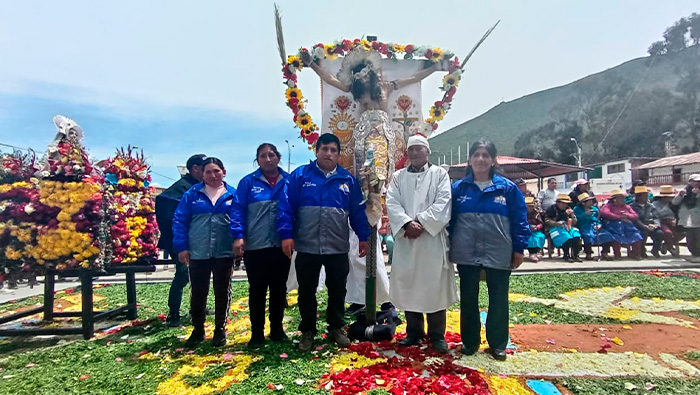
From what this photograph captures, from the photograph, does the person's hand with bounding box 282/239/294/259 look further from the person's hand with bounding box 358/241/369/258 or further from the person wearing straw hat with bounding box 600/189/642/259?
the person wearing straw hat with bounding box 600/189/642/259

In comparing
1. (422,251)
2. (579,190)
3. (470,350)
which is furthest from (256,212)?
(579,190)

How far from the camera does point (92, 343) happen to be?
13.7ft

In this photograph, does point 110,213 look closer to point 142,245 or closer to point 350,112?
point 142,245

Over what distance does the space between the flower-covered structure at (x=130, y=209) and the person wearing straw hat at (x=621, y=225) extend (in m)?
10.1

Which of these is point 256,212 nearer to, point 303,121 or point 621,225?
point 303,121

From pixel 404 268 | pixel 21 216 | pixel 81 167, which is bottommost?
pixel 404 268

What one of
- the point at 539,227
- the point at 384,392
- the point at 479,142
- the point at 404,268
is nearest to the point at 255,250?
the point at 404,268

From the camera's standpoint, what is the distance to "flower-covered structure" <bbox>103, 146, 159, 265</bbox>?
15.1ft

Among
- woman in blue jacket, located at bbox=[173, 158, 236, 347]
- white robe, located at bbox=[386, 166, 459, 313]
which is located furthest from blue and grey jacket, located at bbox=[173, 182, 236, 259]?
white robe, located at bbox=[386, 166, 459, 313]

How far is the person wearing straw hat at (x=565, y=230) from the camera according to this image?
31.2 ft

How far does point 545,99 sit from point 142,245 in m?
109

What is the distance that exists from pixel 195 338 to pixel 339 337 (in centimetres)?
144

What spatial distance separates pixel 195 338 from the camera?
3955mm

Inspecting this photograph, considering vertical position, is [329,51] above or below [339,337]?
above
